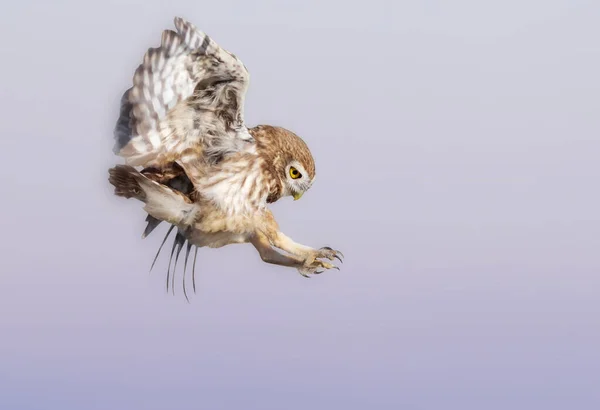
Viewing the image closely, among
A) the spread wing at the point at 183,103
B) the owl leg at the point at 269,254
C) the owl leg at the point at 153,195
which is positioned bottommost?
the owl leg at the point at 153,195

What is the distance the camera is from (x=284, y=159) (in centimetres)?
732

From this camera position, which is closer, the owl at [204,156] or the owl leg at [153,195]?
the owl at [204,156]

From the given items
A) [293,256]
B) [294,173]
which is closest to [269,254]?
[293,256]

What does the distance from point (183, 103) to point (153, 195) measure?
65cm

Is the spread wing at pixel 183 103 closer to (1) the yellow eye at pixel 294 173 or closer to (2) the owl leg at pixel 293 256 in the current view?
(1) the yellow eye at pixel 294 173

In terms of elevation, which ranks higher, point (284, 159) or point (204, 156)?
point (284, 159)

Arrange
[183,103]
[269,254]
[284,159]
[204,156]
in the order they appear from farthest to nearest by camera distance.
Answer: [269,254]
[284,159]
[204,156]
[183,103]

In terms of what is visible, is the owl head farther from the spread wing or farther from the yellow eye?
the spread wing

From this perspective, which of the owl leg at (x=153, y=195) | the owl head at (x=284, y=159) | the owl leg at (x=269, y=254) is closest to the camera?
the owl leg at (x=153, y=195)

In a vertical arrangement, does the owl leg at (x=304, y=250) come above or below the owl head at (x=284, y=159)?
below

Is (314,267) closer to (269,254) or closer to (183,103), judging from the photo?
(269,254)

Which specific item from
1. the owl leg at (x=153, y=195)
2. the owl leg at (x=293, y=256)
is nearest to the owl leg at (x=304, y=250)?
the owl leg at (x=293, y=256)

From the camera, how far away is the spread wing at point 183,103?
6.52m

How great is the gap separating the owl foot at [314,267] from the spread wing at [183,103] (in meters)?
1.09
